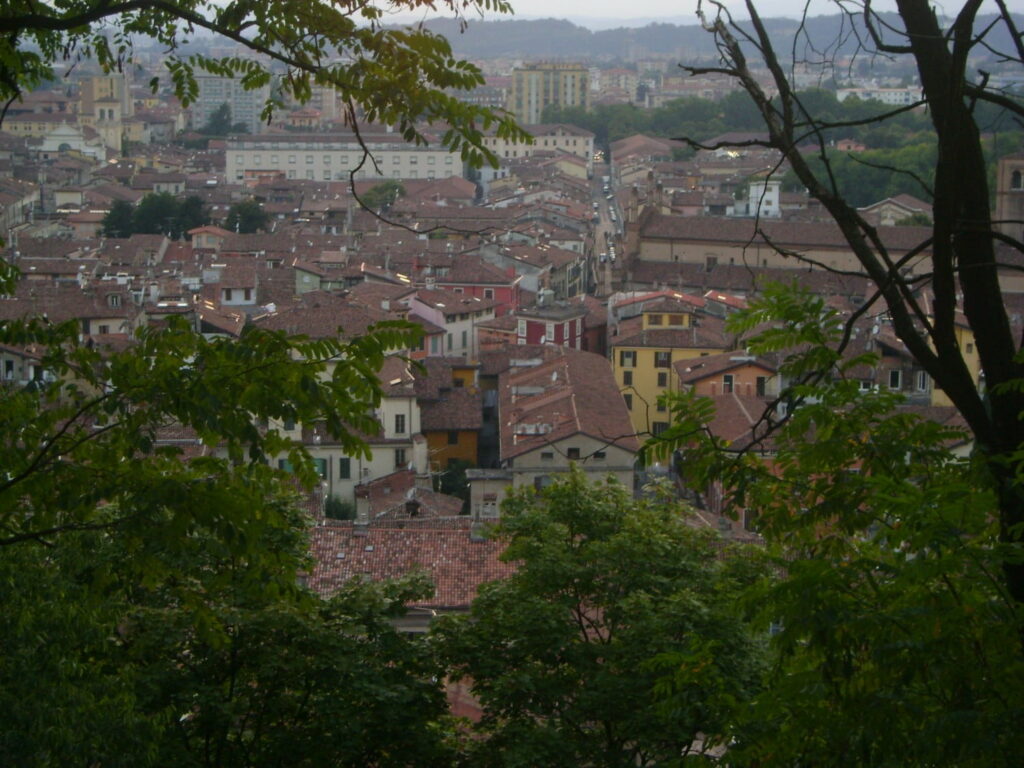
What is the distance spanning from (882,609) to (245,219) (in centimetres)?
3247

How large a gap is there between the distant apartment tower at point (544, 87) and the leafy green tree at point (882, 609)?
68.6m

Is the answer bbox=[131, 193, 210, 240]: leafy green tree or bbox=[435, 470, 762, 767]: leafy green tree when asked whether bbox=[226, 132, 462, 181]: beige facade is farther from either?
bbox=[435, 470, 762, 767]: leafy green tree

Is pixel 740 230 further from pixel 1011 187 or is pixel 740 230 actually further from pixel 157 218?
pixel 157 218

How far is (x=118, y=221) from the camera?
3259cm

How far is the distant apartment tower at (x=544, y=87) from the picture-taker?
70.1 meters

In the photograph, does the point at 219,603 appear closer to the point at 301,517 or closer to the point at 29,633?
the point at 301,517

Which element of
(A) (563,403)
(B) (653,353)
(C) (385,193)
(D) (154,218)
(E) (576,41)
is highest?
(E) (576,41)

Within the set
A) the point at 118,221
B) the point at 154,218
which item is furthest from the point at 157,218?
the point at 118,221

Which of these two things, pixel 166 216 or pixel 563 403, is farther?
pixel 166 216

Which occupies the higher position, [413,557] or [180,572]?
[180,572]

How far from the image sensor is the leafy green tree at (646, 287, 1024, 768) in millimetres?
1841

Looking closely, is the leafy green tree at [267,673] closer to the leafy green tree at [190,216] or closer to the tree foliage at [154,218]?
the tree foliage at [154,218]

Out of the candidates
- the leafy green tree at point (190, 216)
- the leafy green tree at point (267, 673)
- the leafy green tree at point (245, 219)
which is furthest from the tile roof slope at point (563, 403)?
the leafy green tree at point (245, 219)

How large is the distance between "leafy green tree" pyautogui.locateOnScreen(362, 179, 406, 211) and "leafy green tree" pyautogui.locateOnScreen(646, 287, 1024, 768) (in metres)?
32.7
